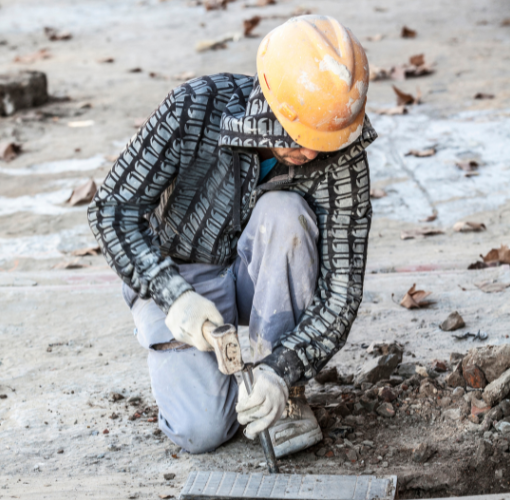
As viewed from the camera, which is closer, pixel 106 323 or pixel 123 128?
pixel 106 323

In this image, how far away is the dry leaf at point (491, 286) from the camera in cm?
327

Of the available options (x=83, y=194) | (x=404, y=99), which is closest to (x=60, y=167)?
(x=83, y=194)

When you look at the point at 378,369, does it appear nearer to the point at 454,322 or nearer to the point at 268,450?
the point at 454,322

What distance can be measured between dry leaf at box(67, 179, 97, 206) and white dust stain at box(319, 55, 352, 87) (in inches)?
121

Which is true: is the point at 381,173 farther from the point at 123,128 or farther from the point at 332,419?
the point at 332,419

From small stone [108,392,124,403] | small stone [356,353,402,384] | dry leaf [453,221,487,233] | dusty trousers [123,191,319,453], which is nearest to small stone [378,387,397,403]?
small stone [356,353,402,384]

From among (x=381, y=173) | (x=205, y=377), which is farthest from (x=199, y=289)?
(x=381, y=173)

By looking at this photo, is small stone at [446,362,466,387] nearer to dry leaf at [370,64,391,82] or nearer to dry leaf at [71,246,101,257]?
dry leaf at [71,246,101,257]

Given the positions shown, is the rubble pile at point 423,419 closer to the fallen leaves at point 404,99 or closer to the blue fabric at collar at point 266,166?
the blue fabric at collar at point 266,166

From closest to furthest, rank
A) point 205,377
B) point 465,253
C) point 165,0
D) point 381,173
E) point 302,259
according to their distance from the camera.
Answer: point 302,259
point 205,377
point 465,253
point 381,173
point 165,0

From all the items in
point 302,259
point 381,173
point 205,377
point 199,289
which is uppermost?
point 302,259

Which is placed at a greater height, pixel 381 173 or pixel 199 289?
pixel 199 289

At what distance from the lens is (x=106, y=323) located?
3.14m

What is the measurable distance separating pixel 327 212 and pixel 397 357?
0.75 metres
